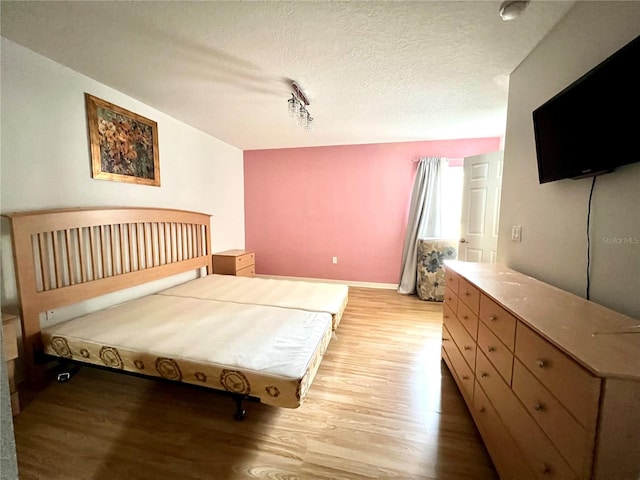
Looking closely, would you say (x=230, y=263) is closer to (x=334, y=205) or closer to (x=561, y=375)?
(x=334, y=205)

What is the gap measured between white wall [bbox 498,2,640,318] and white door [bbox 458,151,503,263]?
1.03 meters

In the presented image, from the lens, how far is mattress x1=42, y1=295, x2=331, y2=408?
1.45 metres

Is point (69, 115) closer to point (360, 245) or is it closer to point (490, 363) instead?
point (490, 363)

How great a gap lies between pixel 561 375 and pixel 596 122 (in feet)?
3.65

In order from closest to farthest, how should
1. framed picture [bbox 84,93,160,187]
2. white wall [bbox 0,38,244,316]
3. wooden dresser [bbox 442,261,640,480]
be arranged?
wooden dresser [bbox 442,261,640,480] → white wall [bbox 0,38,244,316] → framed picture [bbox 84,93,160,187]

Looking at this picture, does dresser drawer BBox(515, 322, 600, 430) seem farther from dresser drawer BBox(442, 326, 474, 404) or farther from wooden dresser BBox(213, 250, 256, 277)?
wooden dresser BBox(213, 250, 256, 277)

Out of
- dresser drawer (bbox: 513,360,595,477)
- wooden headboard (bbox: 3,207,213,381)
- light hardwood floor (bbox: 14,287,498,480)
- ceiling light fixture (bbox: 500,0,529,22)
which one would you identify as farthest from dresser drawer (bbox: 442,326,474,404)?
wooden headboard (bbox: 3,207,213,381)

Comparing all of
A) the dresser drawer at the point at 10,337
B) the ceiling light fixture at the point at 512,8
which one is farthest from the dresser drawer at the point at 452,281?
the dresser drawer at the point at 10,337

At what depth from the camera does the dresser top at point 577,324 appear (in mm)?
740

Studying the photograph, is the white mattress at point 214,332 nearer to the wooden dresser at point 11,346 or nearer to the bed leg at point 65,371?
the wooden dresser at point 11,346

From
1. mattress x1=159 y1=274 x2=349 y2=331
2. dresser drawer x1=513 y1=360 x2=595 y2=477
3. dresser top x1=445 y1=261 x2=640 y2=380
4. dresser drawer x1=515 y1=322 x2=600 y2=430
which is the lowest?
mattress x1=159 y1=274 x2=349 y2=331

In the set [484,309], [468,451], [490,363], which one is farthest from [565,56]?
[468,451]

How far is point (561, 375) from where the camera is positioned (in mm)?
828

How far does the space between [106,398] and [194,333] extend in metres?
0.70
